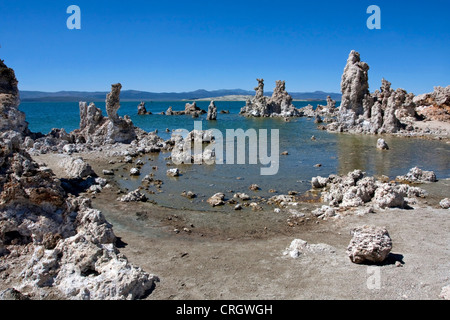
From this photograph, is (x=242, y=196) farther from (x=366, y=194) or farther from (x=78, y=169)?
(x=78, y=169)

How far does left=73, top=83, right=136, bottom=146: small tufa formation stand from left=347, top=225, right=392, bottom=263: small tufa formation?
2728 centimetres

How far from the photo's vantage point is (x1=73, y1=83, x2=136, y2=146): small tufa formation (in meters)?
31.9

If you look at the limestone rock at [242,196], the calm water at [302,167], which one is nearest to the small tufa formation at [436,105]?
the calm water at [302,167]

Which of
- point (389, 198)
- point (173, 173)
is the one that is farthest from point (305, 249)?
point (173, 173)

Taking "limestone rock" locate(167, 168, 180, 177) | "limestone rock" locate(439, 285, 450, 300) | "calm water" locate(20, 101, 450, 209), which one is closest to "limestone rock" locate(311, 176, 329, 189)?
"calm water" locate(20, 101, 450, 209)

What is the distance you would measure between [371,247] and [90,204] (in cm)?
847

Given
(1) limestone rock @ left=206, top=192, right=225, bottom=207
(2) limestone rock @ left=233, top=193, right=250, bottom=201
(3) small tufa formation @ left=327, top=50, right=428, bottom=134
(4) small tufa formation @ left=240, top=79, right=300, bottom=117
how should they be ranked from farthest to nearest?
(4) small tufa formation @ left=240, top=79, right=300, bottom=117, (3) small tufa formation @ left=327, top=50, right=428, bottom=134, (2) limestone rock @ left=233, top=193, right=250, bottom=201, (1) limestone rock @ left=206, top=192, right=225, bottom=207

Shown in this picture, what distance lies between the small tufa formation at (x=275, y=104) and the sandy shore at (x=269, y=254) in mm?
67931

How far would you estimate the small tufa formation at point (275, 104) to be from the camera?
269 ft

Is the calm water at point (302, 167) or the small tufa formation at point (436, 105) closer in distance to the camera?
the calm water at point (302, 167)

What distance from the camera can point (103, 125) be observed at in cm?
3238

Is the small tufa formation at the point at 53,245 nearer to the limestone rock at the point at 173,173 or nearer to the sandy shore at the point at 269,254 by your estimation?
the sandy shore at the point at 269,254

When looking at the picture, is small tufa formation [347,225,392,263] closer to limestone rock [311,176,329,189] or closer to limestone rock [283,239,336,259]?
limestone rock [283,239,336,259]
